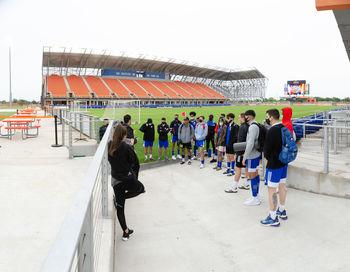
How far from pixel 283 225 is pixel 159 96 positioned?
215 ft

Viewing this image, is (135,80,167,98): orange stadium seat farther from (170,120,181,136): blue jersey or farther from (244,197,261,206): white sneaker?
(244,197,261,206): white sneaker

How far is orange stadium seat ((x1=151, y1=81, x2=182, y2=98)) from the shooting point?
7278 cm

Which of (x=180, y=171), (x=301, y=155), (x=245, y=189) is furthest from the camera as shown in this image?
(x=180, y=171)

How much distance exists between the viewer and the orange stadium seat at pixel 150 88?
69.9 meters

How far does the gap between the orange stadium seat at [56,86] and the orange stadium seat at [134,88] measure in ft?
49.8

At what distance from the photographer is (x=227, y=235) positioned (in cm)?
460

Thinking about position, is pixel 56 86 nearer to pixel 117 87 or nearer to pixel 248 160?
pixel 117 87

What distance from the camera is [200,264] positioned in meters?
Result: 3.76

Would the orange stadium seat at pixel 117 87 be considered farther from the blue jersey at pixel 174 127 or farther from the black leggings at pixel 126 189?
the black leggings at pixel 126 189

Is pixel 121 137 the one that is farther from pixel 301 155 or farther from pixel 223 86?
pixel 223 86

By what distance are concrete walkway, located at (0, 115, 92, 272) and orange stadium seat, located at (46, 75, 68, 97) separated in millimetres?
47525

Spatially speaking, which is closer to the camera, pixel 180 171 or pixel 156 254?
pixel 156 254

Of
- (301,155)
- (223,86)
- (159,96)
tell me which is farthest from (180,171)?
(223,86)

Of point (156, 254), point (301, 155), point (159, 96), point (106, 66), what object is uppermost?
point (106, 66)
